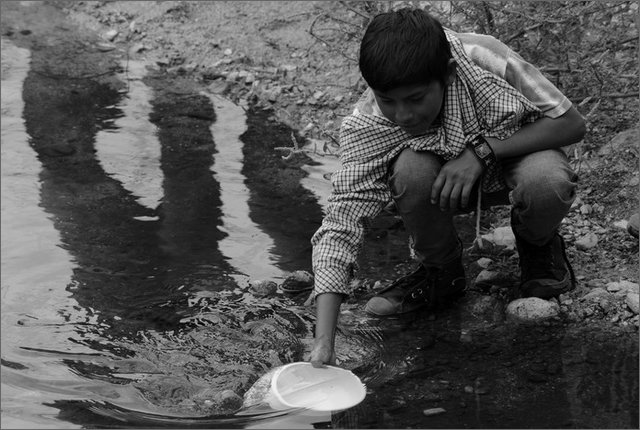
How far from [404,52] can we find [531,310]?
1077 millimetres

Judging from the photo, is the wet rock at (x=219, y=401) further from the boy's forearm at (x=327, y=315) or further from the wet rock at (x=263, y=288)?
the wet rock at (x=263, y=288)

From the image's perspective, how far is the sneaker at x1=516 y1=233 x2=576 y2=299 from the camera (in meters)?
3.38

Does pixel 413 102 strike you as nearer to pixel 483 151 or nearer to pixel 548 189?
pixel 483 151

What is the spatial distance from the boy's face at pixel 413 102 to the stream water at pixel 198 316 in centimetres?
79

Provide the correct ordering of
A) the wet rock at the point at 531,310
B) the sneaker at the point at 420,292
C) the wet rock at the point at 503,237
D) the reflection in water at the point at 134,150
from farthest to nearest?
the reflection in water at the point at 134,150, the wet rock at the point at 503,237, the sneaker at the point at 420,292, the wet rock at the point at 531,310

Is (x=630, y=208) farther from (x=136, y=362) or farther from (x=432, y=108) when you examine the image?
(x=136, y=362)

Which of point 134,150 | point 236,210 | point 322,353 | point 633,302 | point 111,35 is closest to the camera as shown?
point 322,353

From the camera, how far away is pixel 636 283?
11.5ft

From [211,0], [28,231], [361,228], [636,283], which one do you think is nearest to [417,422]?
[361,228]

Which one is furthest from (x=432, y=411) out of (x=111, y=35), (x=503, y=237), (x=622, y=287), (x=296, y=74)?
(x=111, y=35)

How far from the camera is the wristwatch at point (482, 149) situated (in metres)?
3.12

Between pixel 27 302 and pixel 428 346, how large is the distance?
1480mm

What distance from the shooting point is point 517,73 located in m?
3.11

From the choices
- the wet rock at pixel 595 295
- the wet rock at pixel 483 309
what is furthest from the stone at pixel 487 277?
the wet rock at pixel 595 295
